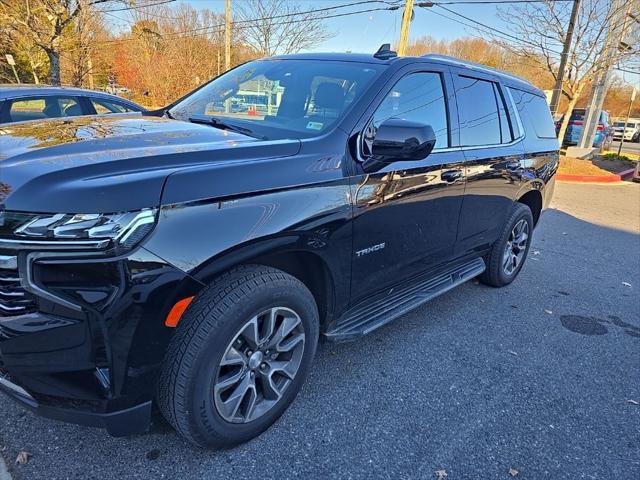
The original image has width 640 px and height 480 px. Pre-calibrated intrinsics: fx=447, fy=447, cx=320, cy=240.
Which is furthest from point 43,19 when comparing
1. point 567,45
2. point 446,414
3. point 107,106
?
point 567,45

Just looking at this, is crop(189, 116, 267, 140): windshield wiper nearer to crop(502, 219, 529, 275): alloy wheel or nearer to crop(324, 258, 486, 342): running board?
crop(324, 258, 486, 342): running board

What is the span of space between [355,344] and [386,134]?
1.63 m

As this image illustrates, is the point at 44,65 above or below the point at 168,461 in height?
above

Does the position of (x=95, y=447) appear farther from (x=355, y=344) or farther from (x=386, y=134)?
(x=386, y=134)

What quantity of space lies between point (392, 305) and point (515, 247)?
7.48ft

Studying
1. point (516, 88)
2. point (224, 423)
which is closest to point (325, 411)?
point (224, 423)

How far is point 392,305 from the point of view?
2967mm

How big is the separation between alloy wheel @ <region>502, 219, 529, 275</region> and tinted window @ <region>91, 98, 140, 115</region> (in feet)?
17.5

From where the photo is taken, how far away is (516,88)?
4199mm

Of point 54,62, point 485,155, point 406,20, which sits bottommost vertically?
point 485,155

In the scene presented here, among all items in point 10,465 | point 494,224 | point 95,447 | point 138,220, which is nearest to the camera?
point 138,220

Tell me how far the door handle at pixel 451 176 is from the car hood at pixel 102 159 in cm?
127

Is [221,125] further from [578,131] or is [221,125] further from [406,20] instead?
[578,131]

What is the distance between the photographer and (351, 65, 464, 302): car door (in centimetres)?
250
